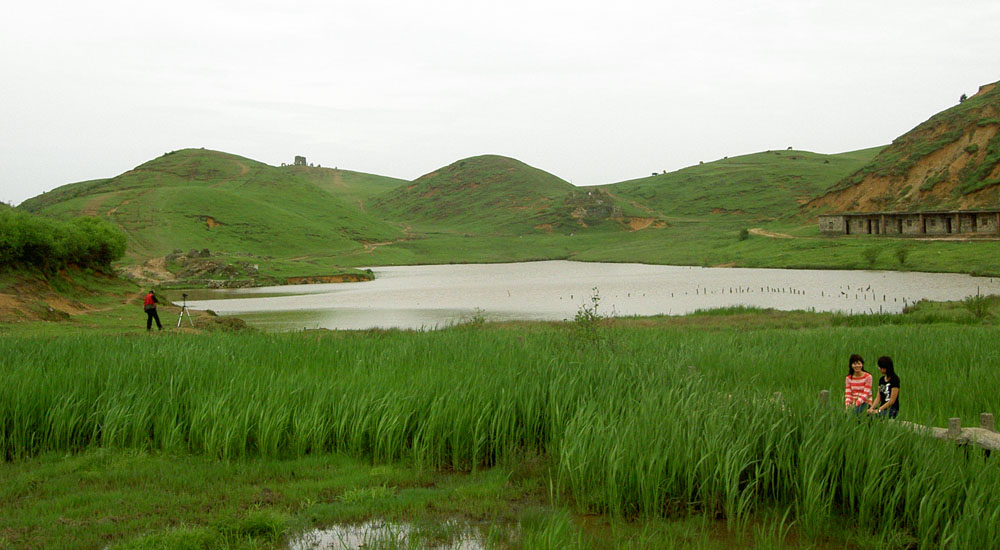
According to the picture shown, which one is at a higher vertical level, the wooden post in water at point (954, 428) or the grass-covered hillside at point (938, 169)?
the grass-covered hillside at point (938, 169)

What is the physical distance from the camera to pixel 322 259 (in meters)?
93.2

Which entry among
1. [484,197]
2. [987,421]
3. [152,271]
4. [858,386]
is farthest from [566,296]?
[484,197]

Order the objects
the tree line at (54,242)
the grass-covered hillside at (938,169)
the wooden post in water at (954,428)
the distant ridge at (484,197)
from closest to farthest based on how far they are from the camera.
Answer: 1. the wooden post in water at (954,428)
2. the tree line at (54,242)
3. the grass-covered hillside at (938,169)
4. the distant ridge at (484,197)

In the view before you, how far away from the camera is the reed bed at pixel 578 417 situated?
6.37 m

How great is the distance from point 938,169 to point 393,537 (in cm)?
8893

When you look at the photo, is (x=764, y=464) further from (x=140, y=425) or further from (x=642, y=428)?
(x=140, y=425)

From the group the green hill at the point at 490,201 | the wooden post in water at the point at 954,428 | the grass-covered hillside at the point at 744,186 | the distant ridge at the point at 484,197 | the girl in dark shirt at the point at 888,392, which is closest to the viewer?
the wooden post in water at the point at 954,428

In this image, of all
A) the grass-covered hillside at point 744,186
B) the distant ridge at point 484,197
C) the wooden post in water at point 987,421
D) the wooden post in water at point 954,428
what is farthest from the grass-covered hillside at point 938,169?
the wooden post in water at point 954,428

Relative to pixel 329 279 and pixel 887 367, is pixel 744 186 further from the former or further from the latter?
pixel 887 367

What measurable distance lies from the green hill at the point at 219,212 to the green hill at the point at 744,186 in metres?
58.4

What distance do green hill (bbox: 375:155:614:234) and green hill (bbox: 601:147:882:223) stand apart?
18.2 m

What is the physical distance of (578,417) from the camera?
7.84 metres

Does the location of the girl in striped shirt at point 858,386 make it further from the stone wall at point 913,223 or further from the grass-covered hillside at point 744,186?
the grass-covered hillside at point 744,186

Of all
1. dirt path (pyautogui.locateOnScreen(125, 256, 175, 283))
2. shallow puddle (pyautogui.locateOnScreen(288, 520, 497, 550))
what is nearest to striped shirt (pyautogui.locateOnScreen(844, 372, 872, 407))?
shallow puddle (pyautogui.locateOnScreen(288, 520, 497, 550))
